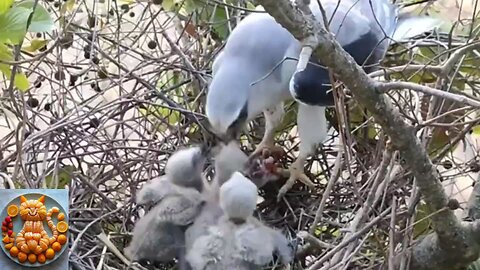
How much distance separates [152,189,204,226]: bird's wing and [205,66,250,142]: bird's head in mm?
65

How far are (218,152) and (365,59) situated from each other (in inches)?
6.5

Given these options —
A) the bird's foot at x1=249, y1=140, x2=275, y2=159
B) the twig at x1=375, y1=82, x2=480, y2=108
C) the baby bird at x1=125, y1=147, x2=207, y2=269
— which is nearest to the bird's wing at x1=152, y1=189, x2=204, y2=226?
the baby bird at x1=125, y1=147, x2=207, y2=269

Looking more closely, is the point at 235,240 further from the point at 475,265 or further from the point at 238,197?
the point at 475,265

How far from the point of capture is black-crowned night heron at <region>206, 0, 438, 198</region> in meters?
0.71

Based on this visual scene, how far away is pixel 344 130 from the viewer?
2.20ft

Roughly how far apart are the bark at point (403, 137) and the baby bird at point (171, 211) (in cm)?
19

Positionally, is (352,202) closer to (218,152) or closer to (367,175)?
(367,175)

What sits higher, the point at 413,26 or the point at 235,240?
the point at 413,26

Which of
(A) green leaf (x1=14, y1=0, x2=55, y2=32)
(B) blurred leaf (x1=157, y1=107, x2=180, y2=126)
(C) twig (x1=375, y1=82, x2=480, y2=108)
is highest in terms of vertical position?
(C) twig (x1=375, y1=82, x2=480, y2=108)

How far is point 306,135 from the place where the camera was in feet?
2.52

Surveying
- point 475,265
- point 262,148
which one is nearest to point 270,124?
point 262,148

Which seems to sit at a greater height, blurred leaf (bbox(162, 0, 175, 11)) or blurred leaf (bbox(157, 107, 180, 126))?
blurred leaf (bbox(162, 0, 175, 11))

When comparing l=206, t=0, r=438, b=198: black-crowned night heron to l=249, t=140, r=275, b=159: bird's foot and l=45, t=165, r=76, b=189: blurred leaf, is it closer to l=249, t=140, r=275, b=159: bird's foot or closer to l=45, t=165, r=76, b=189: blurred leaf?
l=249, t=140, r=275, b=159: bird's foot

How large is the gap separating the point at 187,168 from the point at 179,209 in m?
0.04
